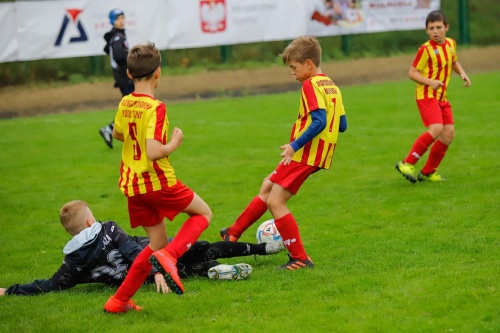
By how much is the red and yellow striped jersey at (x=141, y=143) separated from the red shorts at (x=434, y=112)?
203 inches

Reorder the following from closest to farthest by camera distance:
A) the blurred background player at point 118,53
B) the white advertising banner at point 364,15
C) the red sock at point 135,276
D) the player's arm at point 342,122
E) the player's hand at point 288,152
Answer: the red sock at point 135,276 < the player's hand at point 288,152 < the player's arm at point 342,122 < the blurred background player at point 118,53 < the white advertising banner at point 364,15

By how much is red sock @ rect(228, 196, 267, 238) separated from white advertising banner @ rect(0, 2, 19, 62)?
1404cm

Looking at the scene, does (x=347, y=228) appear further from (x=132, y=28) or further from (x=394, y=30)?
(x=394, y=30)

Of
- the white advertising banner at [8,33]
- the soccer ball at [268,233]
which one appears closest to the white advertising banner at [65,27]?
the white advertising banner at [8,33]

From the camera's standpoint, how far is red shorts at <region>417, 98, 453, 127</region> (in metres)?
10.1

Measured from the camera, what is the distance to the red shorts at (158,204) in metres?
5.69

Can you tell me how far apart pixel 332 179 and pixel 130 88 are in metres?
4.73

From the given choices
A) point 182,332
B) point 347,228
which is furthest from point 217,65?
point 182,332

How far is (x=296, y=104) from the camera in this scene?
1855 centimetres

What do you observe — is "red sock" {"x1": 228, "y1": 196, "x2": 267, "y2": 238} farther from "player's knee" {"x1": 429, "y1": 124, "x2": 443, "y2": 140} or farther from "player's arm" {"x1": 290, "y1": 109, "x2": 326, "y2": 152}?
"player's knee" {"x1": 429, "y1": 124, "x2": 443, "y2": 140}

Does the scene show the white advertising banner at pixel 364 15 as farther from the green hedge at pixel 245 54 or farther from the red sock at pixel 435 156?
the red sock at pixel 435 156

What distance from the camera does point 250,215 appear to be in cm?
743

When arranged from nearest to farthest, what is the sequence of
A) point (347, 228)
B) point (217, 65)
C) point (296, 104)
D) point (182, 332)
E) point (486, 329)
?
point (486, 329) < point (182, 332) < point (347, 228) < point (296, 104) < point (217, 65)

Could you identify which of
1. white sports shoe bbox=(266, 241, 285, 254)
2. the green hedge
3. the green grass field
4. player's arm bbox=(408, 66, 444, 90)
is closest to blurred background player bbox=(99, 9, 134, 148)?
the green grass field
